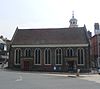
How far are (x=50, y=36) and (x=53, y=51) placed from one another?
5.96 meters

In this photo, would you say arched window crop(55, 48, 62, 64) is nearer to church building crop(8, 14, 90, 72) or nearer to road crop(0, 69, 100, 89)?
church building crop(8, 14, 90, 72)

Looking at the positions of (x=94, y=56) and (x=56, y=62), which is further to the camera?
(x=94, y=56)

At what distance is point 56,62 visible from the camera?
76875mm

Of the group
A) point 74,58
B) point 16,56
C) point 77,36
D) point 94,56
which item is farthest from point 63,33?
point 94,56

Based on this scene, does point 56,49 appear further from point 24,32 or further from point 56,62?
point 24,32

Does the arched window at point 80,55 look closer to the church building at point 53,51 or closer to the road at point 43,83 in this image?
the church building at point 53,51

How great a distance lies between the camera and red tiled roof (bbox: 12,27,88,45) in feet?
256

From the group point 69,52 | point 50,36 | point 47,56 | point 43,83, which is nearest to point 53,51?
point 47,56

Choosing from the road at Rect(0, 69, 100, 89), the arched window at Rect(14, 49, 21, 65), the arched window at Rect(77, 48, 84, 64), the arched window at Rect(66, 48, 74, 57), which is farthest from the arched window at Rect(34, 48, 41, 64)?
the road at Rect(0, 69, 100, 89)

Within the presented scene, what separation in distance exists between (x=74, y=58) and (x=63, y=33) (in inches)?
386

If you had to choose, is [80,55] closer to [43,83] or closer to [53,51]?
[53,51]

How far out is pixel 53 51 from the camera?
7719cm

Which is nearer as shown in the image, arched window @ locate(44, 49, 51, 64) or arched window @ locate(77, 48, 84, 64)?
arched window @ locate(77, 48, 84, 64)

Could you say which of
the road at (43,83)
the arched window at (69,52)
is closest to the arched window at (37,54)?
the arched window at (69,52)
